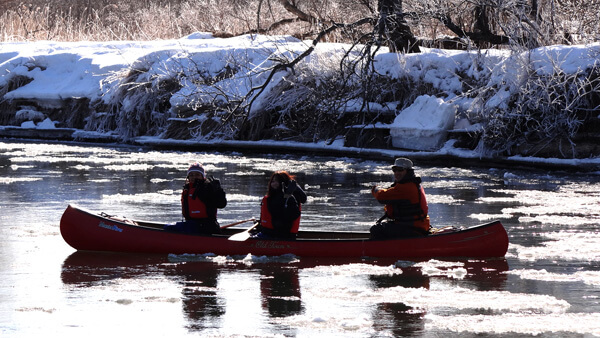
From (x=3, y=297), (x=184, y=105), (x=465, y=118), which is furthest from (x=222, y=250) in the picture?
(x=184, y=105)

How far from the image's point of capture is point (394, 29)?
2234 cm

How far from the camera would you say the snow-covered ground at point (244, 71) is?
872 inches

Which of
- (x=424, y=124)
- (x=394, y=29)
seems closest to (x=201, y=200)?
(x=394, y=29)

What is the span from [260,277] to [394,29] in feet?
44.0

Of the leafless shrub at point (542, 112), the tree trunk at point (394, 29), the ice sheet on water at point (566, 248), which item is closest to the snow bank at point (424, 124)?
the leafless shrub at point (542, 112)

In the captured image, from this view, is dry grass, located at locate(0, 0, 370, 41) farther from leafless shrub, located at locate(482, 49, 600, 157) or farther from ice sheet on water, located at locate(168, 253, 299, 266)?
ice sheet on water, located at locate(168, 253, 299, 266)

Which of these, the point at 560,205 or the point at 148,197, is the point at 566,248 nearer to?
the point at 560,205

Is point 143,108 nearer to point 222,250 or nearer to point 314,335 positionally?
point 222,250

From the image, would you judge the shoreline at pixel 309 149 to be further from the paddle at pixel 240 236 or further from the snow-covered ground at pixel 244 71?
the paddle at pixel 240 236

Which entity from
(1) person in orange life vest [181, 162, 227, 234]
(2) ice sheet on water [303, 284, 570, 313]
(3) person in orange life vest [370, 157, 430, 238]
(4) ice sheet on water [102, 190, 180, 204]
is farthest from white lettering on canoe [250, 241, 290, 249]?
(4) ice sheet on water [102, 190, 180, 204]

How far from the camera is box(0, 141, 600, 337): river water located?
7.73 m

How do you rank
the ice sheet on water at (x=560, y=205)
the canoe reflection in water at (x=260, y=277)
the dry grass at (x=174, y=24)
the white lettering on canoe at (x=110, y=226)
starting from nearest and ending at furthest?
1. the canoe reflection in water at (x=260, y=277)
2. the white lettering on canoe at (x=110, y=226)
3. the ice sheet on water at (x=560, y=205)
4. the dry grass at (x=174, y=24)

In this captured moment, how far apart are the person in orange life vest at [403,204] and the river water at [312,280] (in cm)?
46

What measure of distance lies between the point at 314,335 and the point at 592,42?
15.9 meters
